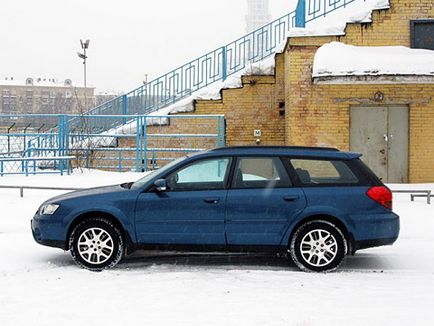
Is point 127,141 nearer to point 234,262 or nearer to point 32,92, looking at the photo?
point 234,262

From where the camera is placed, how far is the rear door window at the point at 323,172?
23.0ft

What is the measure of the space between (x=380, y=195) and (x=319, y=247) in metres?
0.93

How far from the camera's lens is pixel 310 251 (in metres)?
6.84

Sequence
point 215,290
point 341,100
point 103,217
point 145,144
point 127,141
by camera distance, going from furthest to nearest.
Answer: point 127,141, point 145,144, point 341,100, point 103,217, point 215,290

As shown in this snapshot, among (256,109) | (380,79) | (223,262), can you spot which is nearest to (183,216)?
(223,262)

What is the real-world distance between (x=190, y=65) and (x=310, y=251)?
1348cm

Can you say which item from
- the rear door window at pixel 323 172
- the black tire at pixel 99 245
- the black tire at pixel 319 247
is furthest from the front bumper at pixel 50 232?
the rear door window at pixel 323 172

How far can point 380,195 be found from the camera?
272 inches

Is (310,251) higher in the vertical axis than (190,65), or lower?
lower

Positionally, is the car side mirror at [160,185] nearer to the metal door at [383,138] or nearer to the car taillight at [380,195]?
the car taillight at [380,195]

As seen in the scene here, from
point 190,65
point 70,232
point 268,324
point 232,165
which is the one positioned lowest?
point 268,324

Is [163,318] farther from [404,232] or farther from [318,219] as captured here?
[404,232]

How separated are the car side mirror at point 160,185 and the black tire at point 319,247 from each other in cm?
161

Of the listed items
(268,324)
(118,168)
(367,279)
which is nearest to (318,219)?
(367,279)
